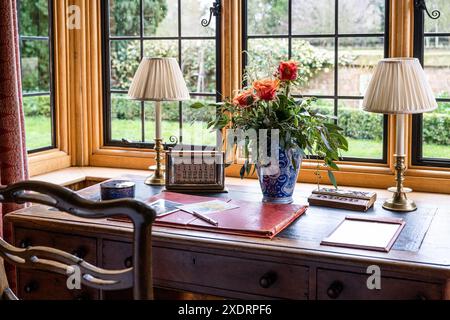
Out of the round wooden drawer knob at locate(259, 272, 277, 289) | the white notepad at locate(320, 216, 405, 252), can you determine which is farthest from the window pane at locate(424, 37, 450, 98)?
the round wooden drawer knob at locate(259, 272, 277, 289)

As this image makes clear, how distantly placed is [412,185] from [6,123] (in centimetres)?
182

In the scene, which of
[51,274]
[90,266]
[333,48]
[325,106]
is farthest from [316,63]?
[90,266]

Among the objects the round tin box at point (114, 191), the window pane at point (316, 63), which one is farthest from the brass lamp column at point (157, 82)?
the window pane at point (316, 63)

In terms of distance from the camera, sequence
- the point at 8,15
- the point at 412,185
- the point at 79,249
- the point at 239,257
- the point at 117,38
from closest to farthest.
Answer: the point at 239,257, the point at 79,249, the point at 8,15, the point at 412,185, the point at 117,38

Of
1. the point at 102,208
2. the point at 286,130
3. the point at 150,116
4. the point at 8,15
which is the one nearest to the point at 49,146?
the point at 150,116

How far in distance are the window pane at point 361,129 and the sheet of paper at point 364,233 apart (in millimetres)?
884

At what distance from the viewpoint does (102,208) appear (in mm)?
1325

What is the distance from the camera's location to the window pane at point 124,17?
Answer: 11.0 feet

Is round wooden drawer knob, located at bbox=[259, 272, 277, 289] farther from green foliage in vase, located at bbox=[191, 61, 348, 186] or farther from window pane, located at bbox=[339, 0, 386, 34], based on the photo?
window pane, located at bbox=[339, 0, 386, 34]

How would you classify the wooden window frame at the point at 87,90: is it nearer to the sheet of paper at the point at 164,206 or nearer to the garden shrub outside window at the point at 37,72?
the garden shrub outside window at the point at 37,72

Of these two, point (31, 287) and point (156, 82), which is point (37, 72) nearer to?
point (156, 82)

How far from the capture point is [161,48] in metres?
3.33
